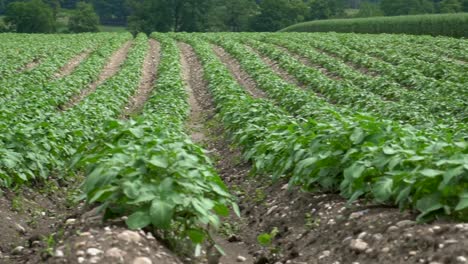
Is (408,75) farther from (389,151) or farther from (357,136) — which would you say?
(389,151)

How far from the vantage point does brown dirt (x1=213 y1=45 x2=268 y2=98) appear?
19.2 meters

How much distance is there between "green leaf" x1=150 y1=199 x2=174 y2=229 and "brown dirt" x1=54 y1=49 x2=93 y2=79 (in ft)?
63.9

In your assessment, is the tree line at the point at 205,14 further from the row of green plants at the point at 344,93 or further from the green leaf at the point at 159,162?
the green leaf at the point at 159,162

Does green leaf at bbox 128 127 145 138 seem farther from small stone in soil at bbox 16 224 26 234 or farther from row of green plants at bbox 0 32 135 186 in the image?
row of green plants at bbox 0 32 135 186

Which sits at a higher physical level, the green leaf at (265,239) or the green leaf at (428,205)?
the green leaf at (428,205)

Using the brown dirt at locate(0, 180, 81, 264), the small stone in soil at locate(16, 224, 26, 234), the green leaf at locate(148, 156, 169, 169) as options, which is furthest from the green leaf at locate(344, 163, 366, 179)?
the small stone in soil at locate(16, 224, 26, 234)

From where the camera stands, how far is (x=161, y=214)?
15.5ft

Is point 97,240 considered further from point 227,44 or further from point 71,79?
point 227,44

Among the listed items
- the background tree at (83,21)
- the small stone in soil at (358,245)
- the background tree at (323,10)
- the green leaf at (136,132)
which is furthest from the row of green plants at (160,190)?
the background tree at (323,10)

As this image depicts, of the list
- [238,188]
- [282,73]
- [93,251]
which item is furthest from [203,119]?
[93,251]

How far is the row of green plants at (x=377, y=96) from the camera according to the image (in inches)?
474

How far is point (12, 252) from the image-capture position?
6.22 metres

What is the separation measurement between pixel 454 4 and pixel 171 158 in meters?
70.8

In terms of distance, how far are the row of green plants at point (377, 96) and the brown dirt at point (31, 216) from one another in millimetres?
4525
